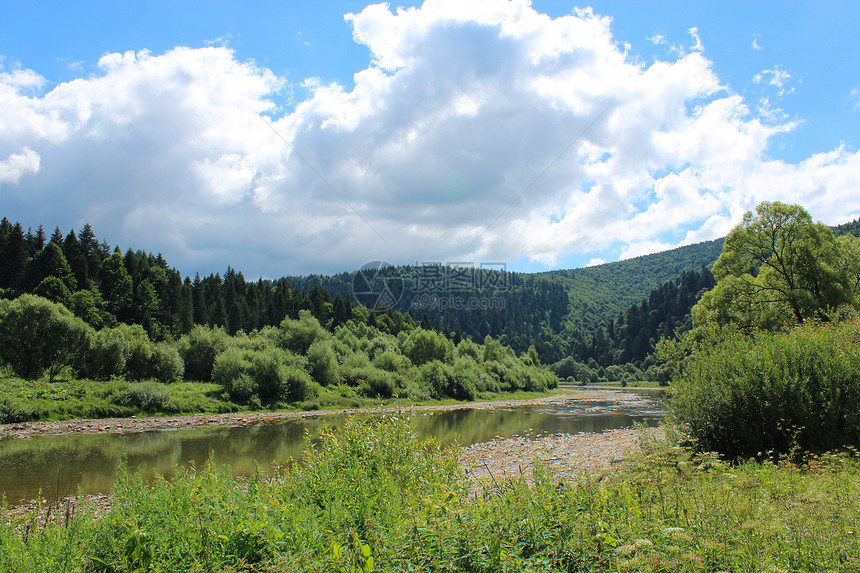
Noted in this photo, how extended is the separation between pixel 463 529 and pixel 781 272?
3346cm

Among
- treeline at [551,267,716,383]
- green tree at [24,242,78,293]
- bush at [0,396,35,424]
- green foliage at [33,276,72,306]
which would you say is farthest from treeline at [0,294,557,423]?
treeline at [551,267,716,383]

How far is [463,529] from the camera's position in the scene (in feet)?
17.2

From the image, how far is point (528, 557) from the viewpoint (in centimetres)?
533

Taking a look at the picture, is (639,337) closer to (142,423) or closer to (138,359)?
(138,359)

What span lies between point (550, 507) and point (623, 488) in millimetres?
1493

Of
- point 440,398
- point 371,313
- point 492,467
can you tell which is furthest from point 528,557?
point 371,313

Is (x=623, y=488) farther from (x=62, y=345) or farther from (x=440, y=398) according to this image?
(x=440, y=398)

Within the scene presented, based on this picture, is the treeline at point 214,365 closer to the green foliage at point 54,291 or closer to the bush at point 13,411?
the bush at point 13,411

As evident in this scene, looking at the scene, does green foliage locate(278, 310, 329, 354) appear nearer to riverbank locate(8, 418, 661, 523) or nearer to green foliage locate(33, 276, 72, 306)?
green foliage locate(33, 276, 72, 306)

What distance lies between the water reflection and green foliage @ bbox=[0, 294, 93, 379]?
19.6 metres

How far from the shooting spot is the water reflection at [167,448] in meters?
18.6

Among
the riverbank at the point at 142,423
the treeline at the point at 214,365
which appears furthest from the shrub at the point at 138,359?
the riverbank at the point at 142,423

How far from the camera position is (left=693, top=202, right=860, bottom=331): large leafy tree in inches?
1099

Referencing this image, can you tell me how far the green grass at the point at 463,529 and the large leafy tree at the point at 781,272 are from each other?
80.9 ft
